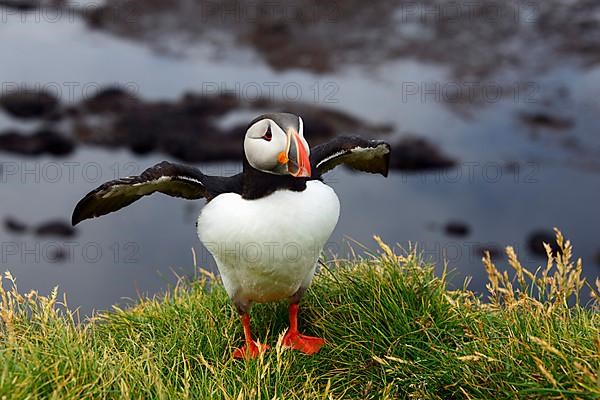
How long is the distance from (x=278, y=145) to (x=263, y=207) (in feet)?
1.83

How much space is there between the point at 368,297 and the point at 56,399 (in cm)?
269

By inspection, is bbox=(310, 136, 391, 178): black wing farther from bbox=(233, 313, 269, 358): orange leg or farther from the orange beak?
bbox=(233, 313, 269, 358): orange leg

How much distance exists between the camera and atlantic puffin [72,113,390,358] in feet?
16.1

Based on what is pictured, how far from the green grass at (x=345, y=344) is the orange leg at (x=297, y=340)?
0.33 feet

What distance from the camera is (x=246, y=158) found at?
202 inches

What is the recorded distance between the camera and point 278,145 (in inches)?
189

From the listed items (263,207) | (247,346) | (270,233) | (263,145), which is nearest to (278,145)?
(263,145)

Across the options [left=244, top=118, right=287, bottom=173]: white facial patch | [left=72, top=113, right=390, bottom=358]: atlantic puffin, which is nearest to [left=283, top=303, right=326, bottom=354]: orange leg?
[left=72, top=113, right=390, bottom=358]: atlantic puffin

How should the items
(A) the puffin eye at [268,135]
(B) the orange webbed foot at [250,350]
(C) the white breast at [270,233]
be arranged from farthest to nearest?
(B) the orange webbed foot at [250,350]
(C) the white breast at [270,233]
(A) the puffin eye at [268,135]

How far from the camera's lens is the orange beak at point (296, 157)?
185 inches

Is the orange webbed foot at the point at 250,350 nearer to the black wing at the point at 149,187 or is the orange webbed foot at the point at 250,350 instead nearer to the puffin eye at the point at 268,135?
the black wing at the point at 149,187

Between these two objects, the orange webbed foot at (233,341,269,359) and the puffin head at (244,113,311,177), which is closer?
the puffin head at (244,113,311,177)

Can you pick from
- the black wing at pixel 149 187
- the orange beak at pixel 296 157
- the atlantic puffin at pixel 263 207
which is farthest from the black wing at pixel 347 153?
the orange beak at pixel 296 157

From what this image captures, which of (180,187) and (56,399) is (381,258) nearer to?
(180,187)
